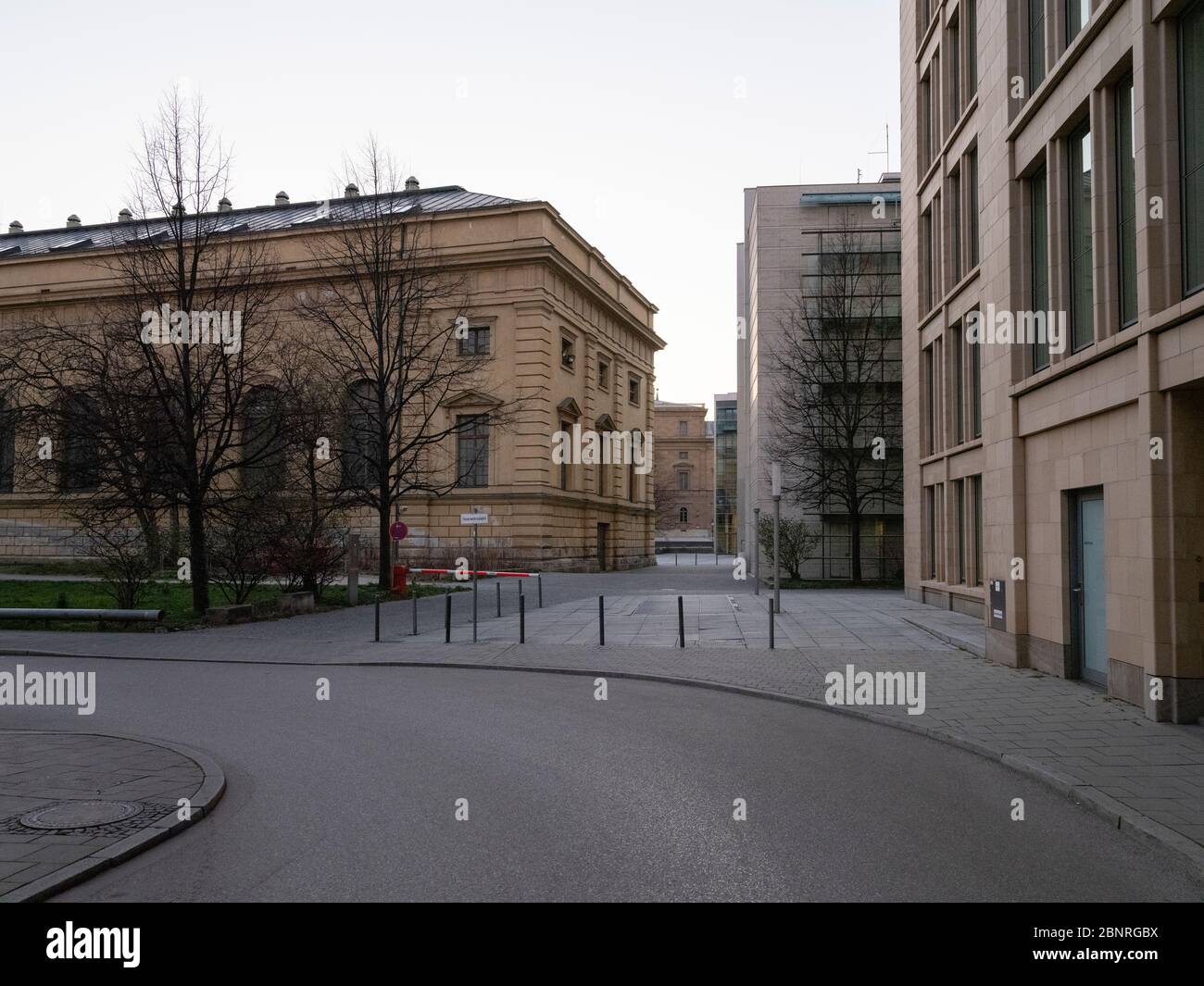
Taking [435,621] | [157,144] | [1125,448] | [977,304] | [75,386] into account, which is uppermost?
[157,144]

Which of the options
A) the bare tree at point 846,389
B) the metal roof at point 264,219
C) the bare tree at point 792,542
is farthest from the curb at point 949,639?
the metal roof at point 264,219

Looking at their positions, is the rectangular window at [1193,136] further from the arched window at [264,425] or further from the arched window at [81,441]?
the arched window at [81,441]

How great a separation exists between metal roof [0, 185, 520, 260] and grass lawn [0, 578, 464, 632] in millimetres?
14387

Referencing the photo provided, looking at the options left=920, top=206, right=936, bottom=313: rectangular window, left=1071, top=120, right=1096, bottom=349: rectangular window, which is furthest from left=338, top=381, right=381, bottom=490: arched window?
left=1071, top=120, right=1096, bottom=349: rectangular window

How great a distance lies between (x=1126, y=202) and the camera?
36.9 feet

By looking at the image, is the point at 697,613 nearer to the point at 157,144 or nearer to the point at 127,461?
the point at 127,461

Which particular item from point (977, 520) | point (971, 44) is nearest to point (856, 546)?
point (977, 520)

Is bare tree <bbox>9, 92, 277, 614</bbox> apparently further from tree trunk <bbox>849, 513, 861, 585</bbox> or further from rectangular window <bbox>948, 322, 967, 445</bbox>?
tree trunk <bbox>849, 513, 861, 585</bbox>

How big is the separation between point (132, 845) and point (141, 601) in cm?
1866

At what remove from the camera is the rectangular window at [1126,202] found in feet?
36.1

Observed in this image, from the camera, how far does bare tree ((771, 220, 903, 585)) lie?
40.8 meters
